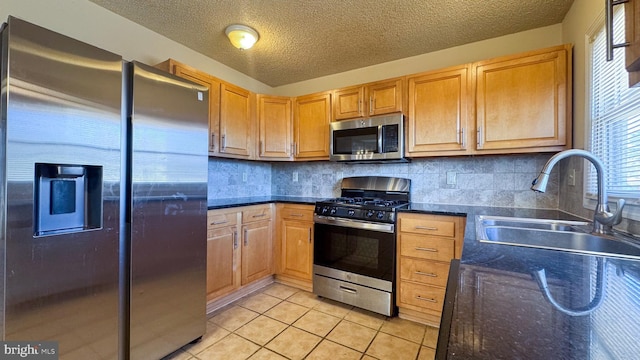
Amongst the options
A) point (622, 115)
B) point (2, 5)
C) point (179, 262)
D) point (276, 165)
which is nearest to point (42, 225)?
point (179, 262)

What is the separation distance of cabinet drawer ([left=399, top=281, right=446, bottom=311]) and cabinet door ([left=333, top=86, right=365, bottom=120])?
5.43 feet

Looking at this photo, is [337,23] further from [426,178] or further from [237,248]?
[237,248]

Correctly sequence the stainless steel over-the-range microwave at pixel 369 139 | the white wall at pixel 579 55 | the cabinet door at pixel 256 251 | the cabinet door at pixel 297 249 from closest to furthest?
1. the white wall at pixel 579 55
2. the stainless steel over-the-range microwave at pixel 369 139
3. the cabinet door at pixel 256 251
4. the cabinet door at pixel 297 249

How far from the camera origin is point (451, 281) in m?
0.82

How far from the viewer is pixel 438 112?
231cm

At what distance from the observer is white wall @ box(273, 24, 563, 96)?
2.24 m

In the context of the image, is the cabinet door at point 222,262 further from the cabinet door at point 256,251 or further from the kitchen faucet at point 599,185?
the kitchen faucet at point 599,185

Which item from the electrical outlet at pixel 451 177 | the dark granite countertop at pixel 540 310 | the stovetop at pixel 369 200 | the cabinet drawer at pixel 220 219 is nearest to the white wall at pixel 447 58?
the electrical outlet at pixel 451 177

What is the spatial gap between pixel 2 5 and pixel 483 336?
2822 millimetres

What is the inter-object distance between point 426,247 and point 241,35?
2305mm

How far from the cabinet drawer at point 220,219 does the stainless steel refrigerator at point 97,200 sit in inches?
13.4

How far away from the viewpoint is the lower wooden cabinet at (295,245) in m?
2.69

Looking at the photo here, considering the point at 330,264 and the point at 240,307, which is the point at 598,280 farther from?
the point at 240,307

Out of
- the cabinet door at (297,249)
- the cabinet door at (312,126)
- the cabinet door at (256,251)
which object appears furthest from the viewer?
the cabinet door at (312,126)
